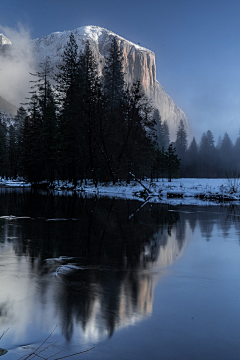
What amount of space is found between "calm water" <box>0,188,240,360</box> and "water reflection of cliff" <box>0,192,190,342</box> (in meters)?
0.02

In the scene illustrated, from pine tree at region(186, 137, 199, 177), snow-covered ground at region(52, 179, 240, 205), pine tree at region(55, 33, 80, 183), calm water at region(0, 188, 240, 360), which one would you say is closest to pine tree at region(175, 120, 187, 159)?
pine tree at region(186, 137, 199, 177)

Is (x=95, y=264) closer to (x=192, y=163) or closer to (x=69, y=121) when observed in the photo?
(x=69, y=121)

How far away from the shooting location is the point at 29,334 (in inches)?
141

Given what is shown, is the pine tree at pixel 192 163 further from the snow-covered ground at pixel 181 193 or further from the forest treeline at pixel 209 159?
the snow-covered ground at pixel 181 193

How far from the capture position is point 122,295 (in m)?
4.80

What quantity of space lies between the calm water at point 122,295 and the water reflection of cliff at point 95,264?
0.05ft

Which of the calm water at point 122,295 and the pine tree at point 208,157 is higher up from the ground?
the pine tree at point 208,157

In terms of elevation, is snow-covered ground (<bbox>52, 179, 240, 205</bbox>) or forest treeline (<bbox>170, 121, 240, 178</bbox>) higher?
forest treeline (<bbox>170, 121, 240, 178</bbox>)

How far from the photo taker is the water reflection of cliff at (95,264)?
4090mm

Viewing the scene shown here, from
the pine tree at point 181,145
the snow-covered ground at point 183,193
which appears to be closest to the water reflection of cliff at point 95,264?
the snow-covered ground at point 183,193

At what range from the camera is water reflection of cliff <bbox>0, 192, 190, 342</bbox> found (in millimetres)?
4090

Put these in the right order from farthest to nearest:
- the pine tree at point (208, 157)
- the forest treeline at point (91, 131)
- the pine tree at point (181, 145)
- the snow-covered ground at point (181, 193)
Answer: the pine tree at point (181, 145) → the pine tree at point (208, 157) → the forest treeline at point (91, 131) → the snow-covered ground at point (181, 193)

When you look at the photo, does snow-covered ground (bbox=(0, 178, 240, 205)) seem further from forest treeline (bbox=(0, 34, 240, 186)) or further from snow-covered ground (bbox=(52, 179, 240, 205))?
forest treeline (bbox=(0, 34, 240, 186))

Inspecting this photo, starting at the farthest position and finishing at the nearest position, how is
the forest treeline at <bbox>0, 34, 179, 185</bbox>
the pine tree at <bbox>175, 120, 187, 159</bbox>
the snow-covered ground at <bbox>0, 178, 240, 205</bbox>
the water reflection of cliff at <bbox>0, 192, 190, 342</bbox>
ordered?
the pine tree at <bbox>175, 120, 187, 159</bbox>, the forest treeline at <bbox>0, 34, 179, 185</bbox>, the snow-covered ground at <bbox>0, 178, 240, 205</bbox>, the water reflection of cliff at <bbox>0, 192, 190, 342</bbox>
